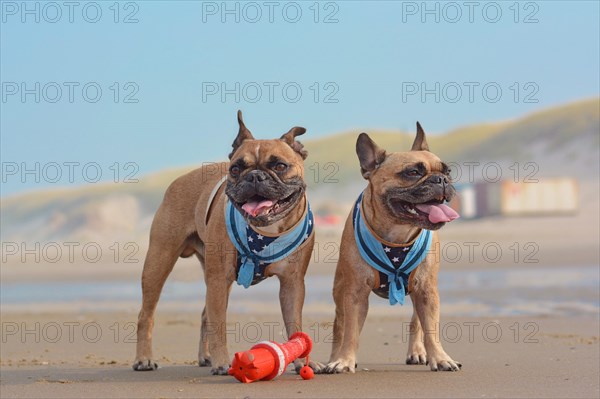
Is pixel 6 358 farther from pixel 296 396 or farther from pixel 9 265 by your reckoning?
pixel 9 265

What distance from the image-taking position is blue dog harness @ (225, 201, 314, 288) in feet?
22.9

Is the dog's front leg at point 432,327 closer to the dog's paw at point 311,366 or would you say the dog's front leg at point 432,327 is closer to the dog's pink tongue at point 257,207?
the dog's paw at point 311,366

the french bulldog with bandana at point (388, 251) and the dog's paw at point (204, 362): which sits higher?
the french bulldog with bandana at point (388, 251)

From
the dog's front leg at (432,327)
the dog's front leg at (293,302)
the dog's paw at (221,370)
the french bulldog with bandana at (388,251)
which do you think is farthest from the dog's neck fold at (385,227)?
the dog's paw at (221,370)

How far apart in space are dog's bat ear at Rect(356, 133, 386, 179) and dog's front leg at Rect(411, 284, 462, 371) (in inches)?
36.0

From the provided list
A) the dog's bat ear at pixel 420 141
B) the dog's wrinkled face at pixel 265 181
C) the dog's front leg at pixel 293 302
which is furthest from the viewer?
the dog's bat ear at pixel 420 141

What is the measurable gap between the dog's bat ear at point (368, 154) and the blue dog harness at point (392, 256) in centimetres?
35

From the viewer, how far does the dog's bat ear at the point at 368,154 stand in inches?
273

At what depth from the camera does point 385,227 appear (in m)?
6.88

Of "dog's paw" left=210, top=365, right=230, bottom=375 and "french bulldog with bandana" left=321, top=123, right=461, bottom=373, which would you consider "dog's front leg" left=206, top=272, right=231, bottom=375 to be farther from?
"french bulldog with bandana" left=321, top=123, right=461, bottom=373

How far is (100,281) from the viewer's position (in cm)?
2208

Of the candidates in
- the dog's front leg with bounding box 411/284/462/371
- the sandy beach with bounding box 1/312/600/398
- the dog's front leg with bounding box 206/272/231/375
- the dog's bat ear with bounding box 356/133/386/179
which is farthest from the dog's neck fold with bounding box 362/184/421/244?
the dog's front leg with bounding box 206/272/231/375

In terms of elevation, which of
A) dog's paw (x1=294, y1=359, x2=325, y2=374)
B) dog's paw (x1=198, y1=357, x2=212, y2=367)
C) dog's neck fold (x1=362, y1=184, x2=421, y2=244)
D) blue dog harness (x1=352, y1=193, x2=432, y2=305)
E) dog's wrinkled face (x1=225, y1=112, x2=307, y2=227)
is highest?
dog's wrinkled face (x1=225, y1=112, x2=307, y2=227)

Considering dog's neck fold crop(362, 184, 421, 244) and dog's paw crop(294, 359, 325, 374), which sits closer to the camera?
dog's neck fold crop(362, 184, 421, 244)
